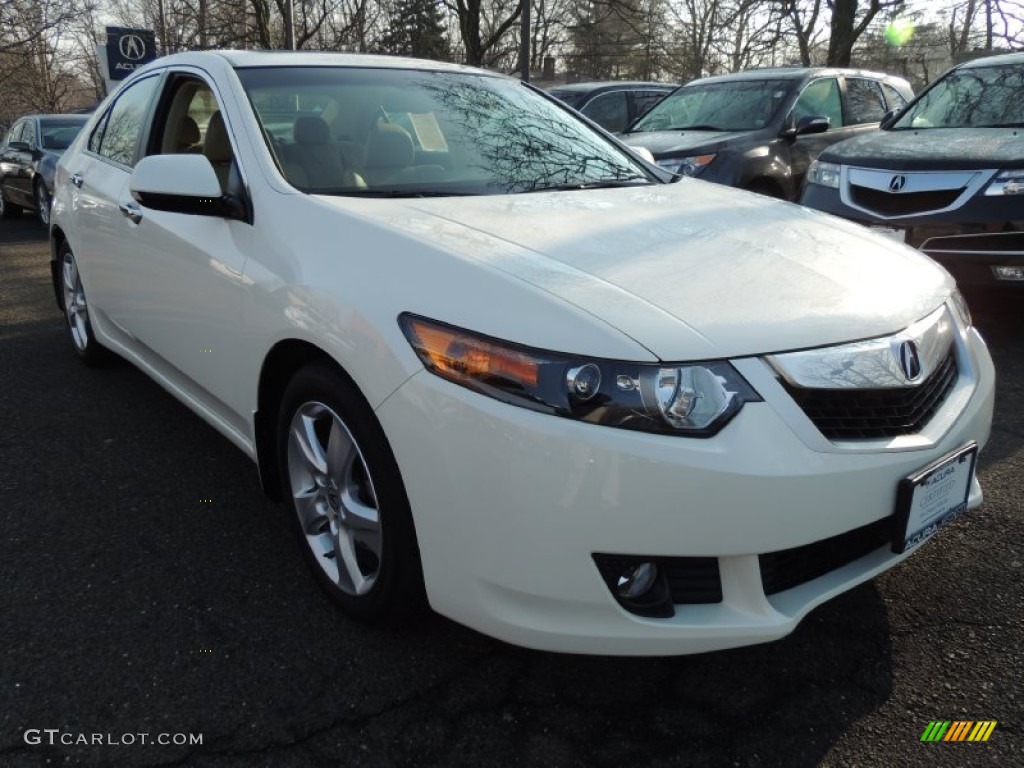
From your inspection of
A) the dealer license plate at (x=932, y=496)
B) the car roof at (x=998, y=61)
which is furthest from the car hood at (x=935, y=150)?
the dealer license plate at (x=932, y=496)

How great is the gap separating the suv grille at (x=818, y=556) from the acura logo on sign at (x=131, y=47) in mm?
14286

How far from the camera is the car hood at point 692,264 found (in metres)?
1.81

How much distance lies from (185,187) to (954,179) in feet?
13.7

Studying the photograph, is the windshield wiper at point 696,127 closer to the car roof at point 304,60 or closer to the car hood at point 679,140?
the car hood at point 679,140

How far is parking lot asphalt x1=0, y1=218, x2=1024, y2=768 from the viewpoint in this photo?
1864 mm

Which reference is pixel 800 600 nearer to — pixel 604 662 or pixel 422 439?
pixel 604 662

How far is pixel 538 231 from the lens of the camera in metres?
2.26

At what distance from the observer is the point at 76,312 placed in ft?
15.1

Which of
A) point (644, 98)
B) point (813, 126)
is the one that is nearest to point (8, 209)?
point (644, 98)

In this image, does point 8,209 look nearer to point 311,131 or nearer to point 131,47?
point 131,47

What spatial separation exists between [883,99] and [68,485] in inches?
330

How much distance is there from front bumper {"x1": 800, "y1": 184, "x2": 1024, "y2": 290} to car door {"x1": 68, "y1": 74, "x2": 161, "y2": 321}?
13.3ft

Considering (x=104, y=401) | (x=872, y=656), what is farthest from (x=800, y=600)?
(x=104, y=401)

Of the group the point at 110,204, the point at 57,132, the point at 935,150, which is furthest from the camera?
the point at 57,132
